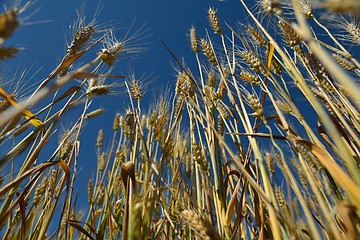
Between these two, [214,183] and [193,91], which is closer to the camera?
[214,183]

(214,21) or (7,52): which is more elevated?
(214,21)

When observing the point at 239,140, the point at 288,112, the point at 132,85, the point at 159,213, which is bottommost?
the point at 159,213

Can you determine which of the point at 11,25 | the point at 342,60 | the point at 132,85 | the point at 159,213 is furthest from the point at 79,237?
the point at 342,60

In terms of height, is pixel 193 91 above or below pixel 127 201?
above

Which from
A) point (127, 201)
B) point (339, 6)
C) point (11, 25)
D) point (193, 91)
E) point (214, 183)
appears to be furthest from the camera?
point (193, 91)

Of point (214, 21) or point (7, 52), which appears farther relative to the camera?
point (214, 21)

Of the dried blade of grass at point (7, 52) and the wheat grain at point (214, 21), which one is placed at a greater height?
the wheat grain at point (214, 21)

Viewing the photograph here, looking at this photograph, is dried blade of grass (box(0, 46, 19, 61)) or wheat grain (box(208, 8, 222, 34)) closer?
dried blade of grass (box(0, 46, 19, 61))

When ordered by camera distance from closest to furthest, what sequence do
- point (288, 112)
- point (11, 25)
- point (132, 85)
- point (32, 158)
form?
1. point (11, 25)
2. point (32, 158)
3. point (288, 112)
4. point (132, 85)

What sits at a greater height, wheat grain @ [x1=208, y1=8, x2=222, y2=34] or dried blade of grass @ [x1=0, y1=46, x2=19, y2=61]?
wheat grain @ [x1=208, y1=8, x2=222, y2=34]

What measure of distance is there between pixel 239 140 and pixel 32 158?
0.81 metres

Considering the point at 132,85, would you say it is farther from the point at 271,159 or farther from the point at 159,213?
the point at 271,159

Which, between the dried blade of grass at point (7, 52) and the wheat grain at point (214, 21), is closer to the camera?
the dried blade of grass at point (7, 52)

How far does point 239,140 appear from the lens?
1404 millimetres
